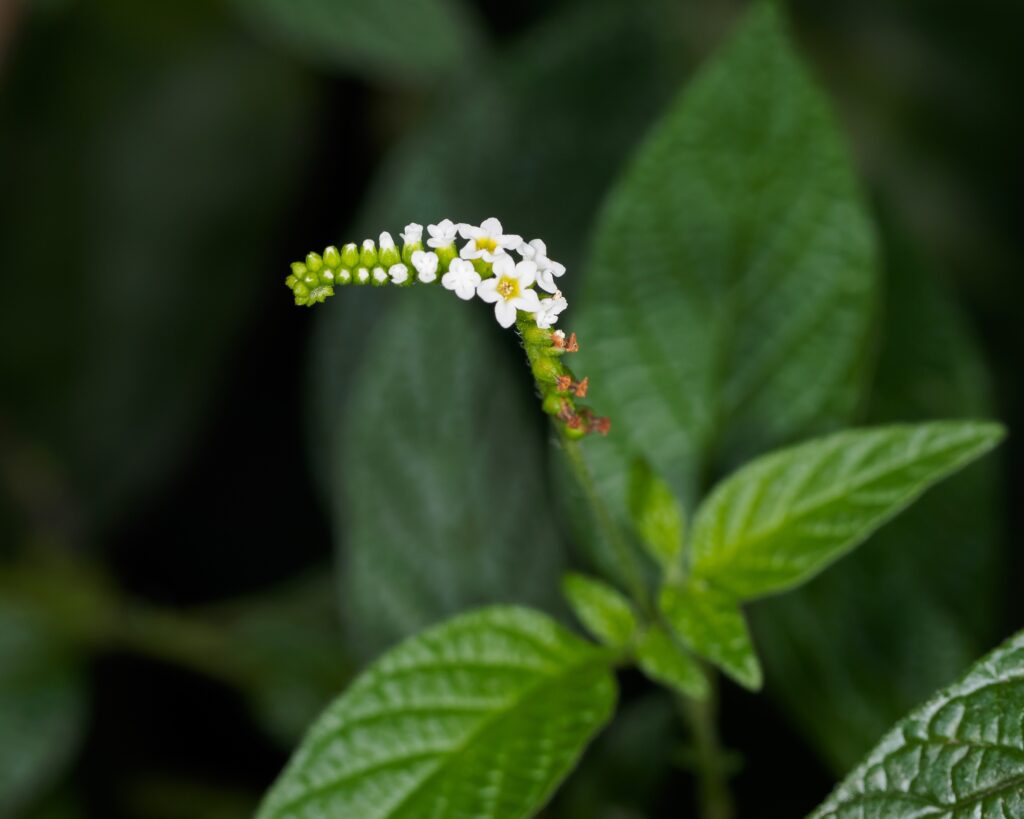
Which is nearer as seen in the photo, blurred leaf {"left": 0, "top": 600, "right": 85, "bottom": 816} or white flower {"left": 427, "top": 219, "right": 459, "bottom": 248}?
white flower {"left": 427, "top": 219, "right": 459, "bottom": 248}

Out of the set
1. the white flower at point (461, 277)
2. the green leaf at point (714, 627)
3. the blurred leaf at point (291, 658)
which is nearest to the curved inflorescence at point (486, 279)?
the white flower at point (461, 277)

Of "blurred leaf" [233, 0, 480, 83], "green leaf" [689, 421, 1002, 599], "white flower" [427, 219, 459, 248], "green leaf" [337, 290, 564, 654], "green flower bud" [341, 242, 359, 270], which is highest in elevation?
"blurred leaf" [233, 0, 480, 83]

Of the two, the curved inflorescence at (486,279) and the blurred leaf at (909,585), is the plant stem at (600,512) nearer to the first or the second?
the curved inflorescence at (486,279)

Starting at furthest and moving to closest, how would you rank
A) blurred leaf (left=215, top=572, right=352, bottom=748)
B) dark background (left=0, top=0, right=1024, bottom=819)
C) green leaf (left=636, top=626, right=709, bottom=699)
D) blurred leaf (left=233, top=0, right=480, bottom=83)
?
1. dark background (left=0, top=0, right=1024, bottom=819)
2. blurred leaf (left=233, top=0, right=480, bottom=83)
3. blurred leaf (left=215, top=572, right=352, bottom=748)
4. green leaf (left=636, top=626, right=709, bottom=699)

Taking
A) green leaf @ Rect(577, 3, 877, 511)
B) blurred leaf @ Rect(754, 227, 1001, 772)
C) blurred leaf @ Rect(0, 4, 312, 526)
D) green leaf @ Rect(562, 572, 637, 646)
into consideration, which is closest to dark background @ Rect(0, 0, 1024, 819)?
blurred leaf @ Rect(0, 4, 312, 526)

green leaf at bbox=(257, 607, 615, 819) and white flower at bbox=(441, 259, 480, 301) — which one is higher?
white flower at bbox=(441, 259, 480, 301)

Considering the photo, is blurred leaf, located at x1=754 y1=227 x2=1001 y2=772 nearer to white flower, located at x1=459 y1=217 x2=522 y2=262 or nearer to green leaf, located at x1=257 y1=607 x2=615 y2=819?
green leaf, located at x1=257 y1=607 x2=615 y2=819

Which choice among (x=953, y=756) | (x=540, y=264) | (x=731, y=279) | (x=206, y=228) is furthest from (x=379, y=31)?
(x=953, y=756)

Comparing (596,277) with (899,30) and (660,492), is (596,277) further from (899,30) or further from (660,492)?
(899,30)
